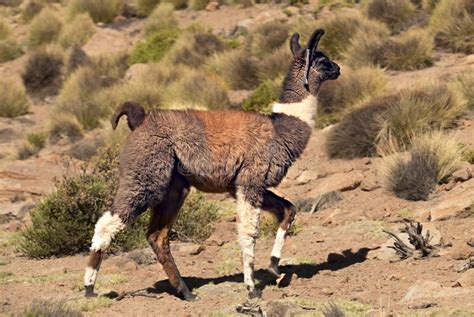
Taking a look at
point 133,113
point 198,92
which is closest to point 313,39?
point 133,113

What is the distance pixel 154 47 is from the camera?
28266 mm

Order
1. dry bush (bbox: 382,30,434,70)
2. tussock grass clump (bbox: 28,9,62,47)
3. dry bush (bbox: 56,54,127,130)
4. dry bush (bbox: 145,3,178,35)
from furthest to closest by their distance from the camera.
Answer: tussock grass clump (bbox: 28,9,62,47) < dry bush (bbox: 145,3,178,35) < dry bush (bbox: 56,54,127,130) < dry bush (bbox: 382,30,434,70)

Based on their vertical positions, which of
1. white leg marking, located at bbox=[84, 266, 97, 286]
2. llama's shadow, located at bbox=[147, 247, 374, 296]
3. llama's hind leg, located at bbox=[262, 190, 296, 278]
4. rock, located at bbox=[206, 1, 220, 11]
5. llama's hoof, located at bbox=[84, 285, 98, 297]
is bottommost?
rock, located at bbox=[206, 1, 220, 11]

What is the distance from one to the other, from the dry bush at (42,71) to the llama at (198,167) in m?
20.4

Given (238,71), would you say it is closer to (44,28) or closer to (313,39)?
(313,39)

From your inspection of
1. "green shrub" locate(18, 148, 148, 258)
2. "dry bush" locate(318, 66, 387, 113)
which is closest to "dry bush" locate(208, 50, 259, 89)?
"dry bush" locate(318, 66, 387, 113)

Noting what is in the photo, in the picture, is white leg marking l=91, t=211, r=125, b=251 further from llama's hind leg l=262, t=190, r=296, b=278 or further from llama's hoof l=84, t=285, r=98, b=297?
llama's hind leg l=262, t=190, r=296, b=278

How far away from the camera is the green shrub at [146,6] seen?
34875 millimetres

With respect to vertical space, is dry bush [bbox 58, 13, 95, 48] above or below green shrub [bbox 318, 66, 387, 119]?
below

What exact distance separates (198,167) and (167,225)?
2.58ft

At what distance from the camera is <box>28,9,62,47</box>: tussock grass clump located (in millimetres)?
33844

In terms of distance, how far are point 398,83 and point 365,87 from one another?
3.75ft

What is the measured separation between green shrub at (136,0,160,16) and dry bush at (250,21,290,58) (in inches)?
367

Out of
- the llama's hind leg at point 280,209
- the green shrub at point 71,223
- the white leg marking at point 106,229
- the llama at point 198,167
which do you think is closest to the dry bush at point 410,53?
the green shrub at point 71,223
